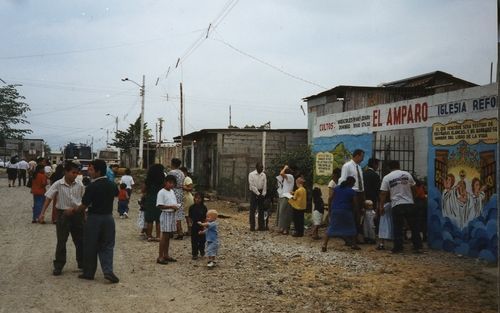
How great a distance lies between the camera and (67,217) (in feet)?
26.9

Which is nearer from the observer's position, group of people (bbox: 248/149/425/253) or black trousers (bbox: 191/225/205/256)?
black trousers (bbox: 191/225/205/256)

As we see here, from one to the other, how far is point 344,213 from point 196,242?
9.97 feet

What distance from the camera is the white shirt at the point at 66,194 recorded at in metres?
8.42

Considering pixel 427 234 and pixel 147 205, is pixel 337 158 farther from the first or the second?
pixel 147 205

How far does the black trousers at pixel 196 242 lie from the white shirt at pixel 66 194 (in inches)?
86.1

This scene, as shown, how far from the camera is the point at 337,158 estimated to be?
46.9ft

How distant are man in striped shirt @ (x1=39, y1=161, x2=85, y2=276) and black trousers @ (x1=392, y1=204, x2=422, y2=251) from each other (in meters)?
5.97

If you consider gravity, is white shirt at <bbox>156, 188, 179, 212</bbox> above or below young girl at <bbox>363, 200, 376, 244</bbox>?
above

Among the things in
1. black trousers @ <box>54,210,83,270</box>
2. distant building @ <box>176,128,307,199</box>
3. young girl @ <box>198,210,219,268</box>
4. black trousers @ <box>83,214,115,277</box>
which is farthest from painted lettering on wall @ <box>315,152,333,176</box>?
black trousers @ <box>83,214,115,277</box>

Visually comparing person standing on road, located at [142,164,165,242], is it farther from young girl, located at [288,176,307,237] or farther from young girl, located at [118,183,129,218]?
young girl, located at [118,183,129,218]

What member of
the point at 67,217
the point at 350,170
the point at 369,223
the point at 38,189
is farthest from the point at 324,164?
the point at 67,217

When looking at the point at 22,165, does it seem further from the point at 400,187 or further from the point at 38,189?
the point at 400,187

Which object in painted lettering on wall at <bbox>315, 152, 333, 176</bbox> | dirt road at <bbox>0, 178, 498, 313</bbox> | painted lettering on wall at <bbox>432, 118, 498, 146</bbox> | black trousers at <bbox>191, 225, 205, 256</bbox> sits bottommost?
dirt road at <bbox>0, 178, 498, 313</bbox>

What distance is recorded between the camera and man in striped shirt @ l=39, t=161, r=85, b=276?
26.3ft
